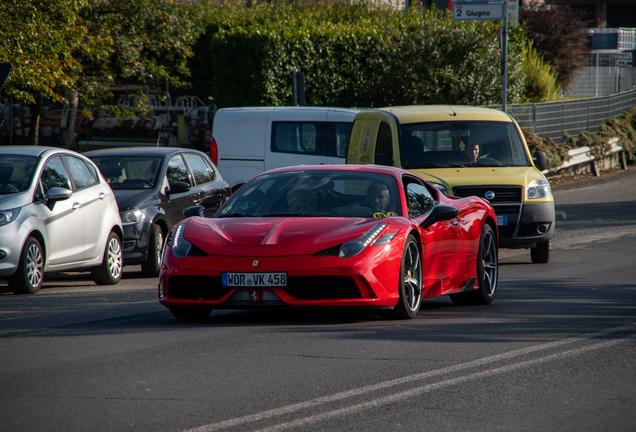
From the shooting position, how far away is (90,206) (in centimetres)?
1199

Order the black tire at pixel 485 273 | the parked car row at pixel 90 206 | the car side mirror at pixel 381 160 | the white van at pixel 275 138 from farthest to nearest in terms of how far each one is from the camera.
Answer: the white van at pixel 275 138
the car side mirror at pixel 381 160
the parked car row at pixel 90 206
the black tire at pixel 485 273

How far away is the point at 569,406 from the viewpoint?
5.48m

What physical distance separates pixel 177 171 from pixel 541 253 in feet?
17.3

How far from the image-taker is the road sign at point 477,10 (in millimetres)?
19578

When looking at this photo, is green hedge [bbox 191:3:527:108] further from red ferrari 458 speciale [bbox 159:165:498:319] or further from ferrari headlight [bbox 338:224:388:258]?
ferrari headlight [bbox 338:224:388:258]

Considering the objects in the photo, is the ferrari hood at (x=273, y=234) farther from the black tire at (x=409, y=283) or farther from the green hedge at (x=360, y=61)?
the green hedge at (x=360, y=61)

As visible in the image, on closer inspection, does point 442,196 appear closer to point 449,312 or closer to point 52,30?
point 449,312

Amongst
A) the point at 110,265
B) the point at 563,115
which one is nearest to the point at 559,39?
the point at 563,115

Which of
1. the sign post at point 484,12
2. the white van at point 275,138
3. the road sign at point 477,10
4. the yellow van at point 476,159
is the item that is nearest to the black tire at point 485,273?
the yellow van at point 476,159

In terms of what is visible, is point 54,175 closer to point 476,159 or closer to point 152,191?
point 152,191

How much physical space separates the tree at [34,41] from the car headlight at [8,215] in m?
7.54

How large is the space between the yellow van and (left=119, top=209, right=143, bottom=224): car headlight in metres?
3.52

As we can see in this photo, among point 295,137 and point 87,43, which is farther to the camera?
point 87,43

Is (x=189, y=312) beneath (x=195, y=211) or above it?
beneath
